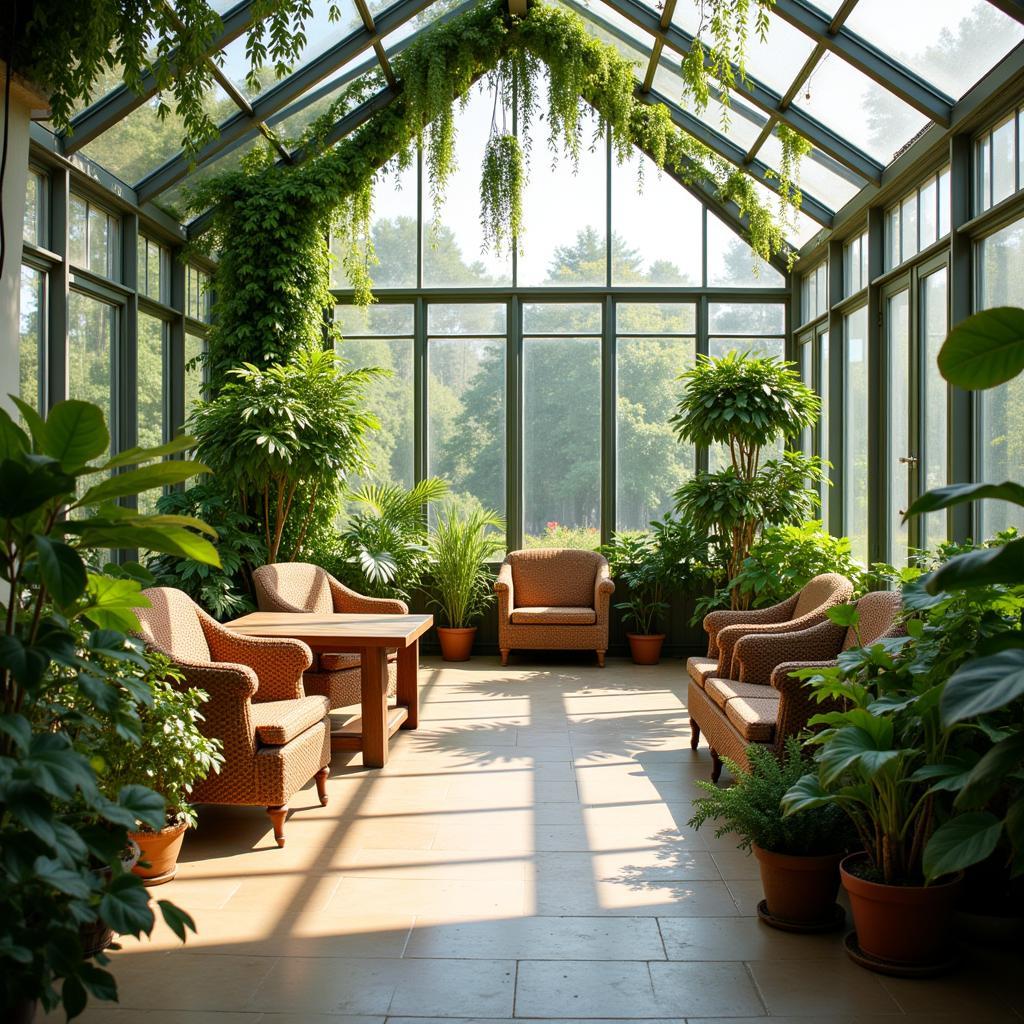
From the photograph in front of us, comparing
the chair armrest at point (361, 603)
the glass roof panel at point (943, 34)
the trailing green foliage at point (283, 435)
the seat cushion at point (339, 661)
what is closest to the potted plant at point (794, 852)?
the seat cushion at point (339, 661)

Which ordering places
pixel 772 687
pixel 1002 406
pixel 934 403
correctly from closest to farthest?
1. pixel 772 687
2. pixel 1002 406
3. pixel 934 403

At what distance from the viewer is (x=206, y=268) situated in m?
8.58

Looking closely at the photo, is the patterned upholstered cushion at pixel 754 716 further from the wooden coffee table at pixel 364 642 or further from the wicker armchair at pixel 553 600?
the wicker armchair at pixel 553 600

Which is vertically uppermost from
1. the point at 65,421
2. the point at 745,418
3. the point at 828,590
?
the point at 745,418

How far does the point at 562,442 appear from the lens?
9.21 meters

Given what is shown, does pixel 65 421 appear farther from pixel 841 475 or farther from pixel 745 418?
pixel 841 475

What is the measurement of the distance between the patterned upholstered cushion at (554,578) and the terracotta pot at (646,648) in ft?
1.56

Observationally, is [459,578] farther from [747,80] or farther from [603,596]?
[747,80]

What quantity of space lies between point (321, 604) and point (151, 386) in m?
2.54

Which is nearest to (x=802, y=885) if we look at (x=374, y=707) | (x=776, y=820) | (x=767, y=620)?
(x=776, y=820)

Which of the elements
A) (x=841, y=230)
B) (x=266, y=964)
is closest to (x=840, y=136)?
(x=841, y=230)

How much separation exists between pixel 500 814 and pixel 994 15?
14.3 ft

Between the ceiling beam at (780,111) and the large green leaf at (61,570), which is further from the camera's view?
the ceiling beam at (780,111)

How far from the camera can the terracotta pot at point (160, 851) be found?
3.36 m
